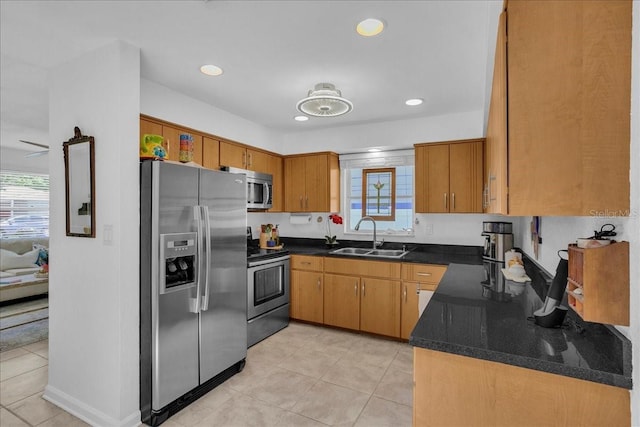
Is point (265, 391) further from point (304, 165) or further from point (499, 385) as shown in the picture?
point (304, 165)

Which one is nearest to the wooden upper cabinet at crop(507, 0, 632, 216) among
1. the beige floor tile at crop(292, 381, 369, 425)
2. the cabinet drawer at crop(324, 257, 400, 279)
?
the beige floor tile at crop(292, 381, 369, 425)

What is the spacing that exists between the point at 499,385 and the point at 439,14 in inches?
71.5

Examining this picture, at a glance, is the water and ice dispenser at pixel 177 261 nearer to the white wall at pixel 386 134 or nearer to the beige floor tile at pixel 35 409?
the beige floor tile at pixel 35 409

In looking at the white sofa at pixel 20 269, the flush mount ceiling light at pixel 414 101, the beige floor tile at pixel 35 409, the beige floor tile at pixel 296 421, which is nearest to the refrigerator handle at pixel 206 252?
the beige floor tile at pixel 296 421

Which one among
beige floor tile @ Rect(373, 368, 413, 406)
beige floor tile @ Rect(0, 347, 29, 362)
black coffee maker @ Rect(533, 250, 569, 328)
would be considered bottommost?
beige floor tile @ Rect(0, 347, 29, 362)

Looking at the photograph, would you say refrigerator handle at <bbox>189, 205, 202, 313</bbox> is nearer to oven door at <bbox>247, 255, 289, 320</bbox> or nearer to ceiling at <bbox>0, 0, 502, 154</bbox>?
oven door at <bbox>247, 255, 289, 320</bbox>

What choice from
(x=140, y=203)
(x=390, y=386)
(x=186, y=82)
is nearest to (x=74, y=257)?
(x=140, y=203)

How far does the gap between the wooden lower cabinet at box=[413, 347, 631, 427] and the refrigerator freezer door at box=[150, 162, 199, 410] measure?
1649 millimetres

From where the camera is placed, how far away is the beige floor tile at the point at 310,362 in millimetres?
2752

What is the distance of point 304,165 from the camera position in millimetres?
4273

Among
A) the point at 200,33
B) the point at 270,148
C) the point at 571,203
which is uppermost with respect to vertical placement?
the point at 200,33

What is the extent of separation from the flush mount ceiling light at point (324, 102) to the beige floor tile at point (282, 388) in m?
2.15

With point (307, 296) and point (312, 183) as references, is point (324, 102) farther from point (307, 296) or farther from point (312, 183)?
point (307, 296)

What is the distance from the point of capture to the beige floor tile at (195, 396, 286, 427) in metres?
2.09
